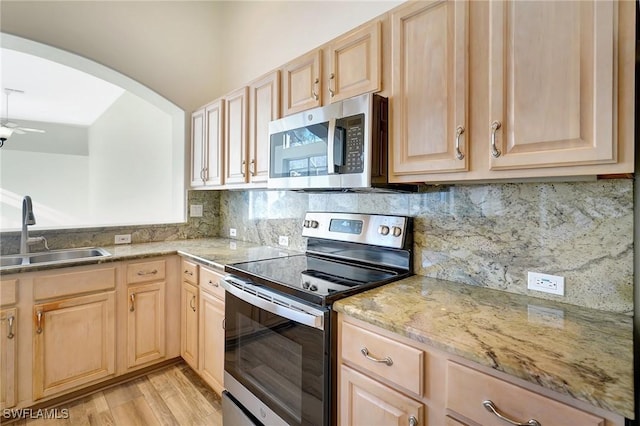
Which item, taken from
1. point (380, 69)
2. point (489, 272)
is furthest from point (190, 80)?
point (489, 272)

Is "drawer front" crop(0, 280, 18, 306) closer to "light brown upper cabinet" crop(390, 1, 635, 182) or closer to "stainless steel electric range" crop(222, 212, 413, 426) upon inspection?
"stainless steel electric range" crop(222, 212, 413, 426)

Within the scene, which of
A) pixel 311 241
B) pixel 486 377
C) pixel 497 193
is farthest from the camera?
pixel 311 241

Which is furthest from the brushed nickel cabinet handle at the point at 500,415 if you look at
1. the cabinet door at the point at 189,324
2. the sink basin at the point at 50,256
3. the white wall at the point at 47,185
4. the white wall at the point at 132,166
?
the white wall at the point at 47,185

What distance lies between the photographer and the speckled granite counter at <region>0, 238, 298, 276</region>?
6.43 ft

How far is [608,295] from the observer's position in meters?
1.12

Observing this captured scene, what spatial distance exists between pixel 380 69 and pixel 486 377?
1242mm

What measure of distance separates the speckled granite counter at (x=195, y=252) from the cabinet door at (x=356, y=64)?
1189 mm

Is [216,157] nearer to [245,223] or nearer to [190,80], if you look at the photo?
[245,223]

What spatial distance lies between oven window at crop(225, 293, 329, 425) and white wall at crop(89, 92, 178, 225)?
1818 millimetres

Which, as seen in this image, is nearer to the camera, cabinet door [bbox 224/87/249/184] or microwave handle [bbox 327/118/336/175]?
microwave handle [bbox 327/118/336/175]

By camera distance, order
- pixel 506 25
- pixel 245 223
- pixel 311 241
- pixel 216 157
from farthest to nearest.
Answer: pixel 245 223
pixel 216 157
pixel 311 241
pixel 506 25

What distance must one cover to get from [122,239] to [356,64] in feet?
7.96

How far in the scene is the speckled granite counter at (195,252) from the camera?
1.96 m

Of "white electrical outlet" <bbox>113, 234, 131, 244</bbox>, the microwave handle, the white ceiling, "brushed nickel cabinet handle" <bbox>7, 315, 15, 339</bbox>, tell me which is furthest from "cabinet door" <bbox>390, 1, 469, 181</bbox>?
the white ceiling
